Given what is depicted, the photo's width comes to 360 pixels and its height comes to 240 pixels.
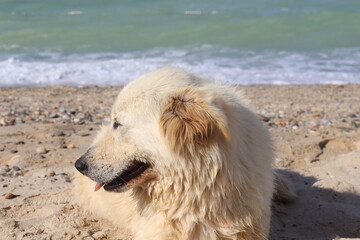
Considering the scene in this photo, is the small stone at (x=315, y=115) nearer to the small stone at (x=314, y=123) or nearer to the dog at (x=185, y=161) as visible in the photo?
the small stone at (x=314, y=123)

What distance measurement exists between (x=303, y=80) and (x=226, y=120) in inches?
326

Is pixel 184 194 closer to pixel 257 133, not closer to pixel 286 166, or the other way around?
pixel 257 133

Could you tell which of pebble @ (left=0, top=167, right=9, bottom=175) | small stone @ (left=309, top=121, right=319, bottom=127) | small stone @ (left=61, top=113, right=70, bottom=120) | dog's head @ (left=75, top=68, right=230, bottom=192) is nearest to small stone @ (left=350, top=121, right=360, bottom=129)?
small stone @ (left=309, top=121, right=319, bottom=127)

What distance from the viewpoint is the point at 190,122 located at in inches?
115

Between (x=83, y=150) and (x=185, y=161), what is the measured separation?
282 cm

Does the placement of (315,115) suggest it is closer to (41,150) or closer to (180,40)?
(41,150)

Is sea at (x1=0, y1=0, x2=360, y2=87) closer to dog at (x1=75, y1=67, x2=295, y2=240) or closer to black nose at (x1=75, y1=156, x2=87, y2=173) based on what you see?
dog at (x1=75, y1=67, x2=295, y2=240)

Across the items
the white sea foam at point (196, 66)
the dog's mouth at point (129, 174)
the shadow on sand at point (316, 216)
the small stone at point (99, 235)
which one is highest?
the dog's mouth at point (129, 174)

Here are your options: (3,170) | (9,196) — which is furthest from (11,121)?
(9,196)

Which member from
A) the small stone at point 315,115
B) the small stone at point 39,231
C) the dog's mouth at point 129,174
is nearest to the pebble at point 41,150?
the small stone at point 39,231

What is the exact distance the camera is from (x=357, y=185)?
192 inches

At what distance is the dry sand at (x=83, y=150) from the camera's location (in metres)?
4.15

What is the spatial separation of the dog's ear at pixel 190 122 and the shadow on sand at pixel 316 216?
4.82ft

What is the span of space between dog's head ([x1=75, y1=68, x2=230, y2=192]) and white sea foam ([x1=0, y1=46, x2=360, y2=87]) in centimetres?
681
